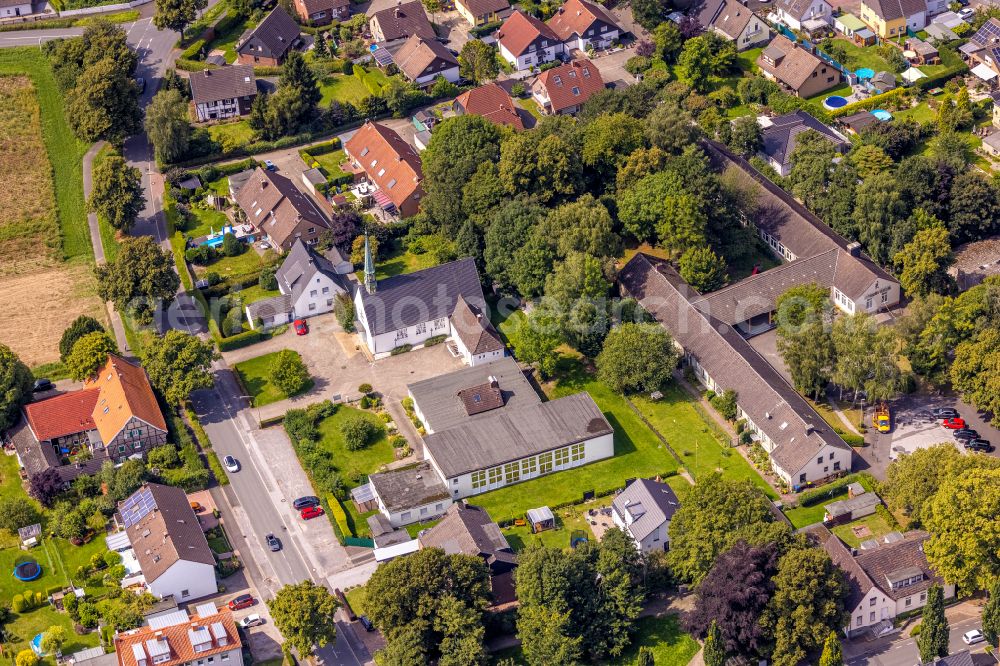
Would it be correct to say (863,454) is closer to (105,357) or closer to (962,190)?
(962,190)

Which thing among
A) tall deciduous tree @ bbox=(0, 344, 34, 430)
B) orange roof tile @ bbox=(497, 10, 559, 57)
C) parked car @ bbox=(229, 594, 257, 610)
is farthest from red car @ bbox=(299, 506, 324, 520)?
orange roof tile @ bbox=(497, 10, 559, 57)

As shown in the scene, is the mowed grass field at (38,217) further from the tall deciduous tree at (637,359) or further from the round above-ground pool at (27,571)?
the tall deciduous tree at (637,359)

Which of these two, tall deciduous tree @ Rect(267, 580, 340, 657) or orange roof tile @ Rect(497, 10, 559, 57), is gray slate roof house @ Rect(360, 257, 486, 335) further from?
orange roof tile @ Rect(497, 10, 559, 57)

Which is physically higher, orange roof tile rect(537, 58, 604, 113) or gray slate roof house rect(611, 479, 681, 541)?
orange roof tile rect(537, 58, 604, 113)

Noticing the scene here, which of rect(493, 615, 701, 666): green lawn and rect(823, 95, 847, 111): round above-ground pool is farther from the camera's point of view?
rect(823, 95, 847, 111): round above-ground pool

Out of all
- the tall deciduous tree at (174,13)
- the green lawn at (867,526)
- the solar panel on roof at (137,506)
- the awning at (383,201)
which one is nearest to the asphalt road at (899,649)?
the green lawn at (867,526)
